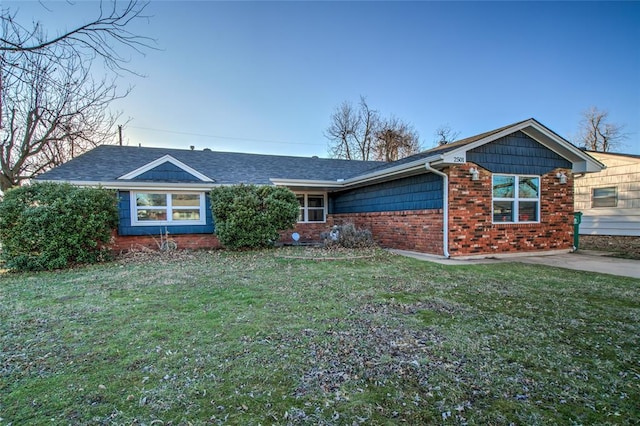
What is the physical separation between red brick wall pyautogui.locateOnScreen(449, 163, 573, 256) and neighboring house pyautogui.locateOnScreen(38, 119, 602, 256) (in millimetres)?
28

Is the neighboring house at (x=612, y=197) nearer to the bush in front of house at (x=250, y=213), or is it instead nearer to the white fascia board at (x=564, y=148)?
the white fascia board at (x=564, y=148)

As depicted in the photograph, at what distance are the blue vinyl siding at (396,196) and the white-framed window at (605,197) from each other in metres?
9.38

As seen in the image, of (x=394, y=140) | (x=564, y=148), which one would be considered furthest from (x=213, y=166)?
(x=394, y=140)

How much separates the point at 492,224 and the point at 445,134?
23293 millimetres

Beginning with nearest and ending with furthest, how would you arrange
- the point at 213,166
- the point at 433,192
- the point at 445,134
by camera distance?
1. the point at 433,192
2. the point at 213,166
3. the point at 445,134

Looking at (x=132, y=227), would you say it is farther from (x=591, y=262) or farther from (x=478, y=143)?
(x=591, y=262)

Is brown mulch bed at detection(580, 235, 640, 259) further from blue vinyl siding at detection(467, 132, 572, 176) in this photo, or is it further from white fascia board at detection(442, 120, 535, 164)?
white fascia board at detection(442, 120, 535, 164)

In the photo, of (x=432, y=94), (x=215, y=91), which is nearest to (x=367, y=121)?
(x=432, y=94)

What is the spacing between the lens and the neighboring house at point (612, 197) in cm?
1204

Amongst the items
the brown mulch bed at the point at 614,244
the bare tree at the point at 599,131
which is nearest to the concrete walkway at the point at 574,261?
the brown mulch bed at the point at 614,244

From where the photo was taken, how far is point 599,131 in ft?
86.1

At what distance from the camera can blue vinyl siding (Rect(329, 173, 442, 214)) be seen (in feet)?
29.8

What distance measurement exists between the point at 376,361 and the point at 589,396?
1.50m

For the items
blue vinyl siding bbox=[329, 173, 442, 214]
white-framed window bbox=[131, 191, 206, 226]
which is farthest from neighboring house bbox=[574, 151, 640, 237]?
white-framed window bbox=[131, 191, 206, 226]
